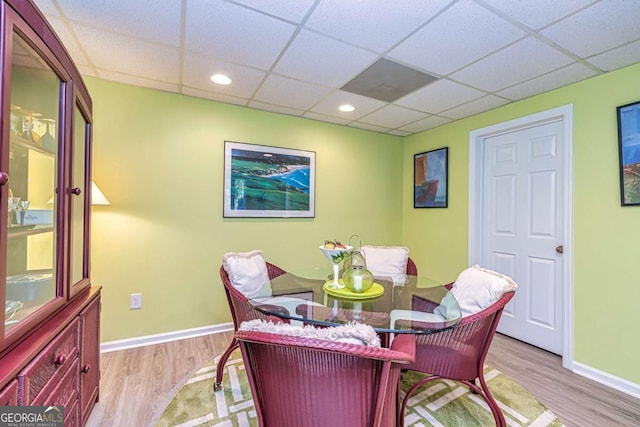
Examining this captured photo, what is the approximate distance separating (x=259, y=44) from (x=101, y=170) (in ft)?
5.69

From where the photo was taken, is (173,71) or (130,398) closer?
(130,398)

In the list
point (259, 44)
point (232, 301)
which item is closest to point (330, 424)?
point (232, 301)

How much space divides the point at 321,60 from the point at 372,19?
54 cm

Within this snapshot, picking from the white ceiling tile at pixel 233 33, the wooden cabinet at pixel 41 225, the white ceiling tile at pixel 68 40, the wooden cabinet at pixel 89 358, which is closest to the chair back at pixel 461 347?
the wooden cabinet at pixel 41 225

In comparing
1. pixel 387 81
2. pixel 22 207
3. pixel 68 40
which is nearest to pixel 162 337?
pixel 22 207

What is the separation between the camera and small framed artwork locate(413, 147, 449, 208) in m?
3.52

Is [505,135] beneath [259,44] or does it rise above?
beneath

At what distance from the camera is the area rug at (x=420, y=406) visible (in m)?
1.67

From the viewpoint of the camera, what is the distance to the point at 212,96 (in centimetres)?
280

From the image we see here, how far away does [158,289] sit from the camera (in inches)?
107

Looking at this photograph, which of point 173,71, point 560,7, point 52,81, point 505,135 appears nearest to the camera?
point 52,81

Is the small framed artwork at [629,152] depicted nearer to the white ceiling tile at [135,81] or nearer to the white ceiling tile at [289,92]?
the white ceiling tile at [289,92]

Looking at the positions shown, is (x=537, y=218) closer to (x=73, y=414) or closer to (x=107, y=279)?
(x=73, y=414)

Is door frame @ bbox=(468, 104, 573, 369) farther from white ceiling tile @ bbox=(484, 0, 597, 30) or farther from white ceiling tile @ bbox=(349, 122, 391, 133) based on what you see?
white ceiling tile @ bbox=(349, 122, 391, 133)
